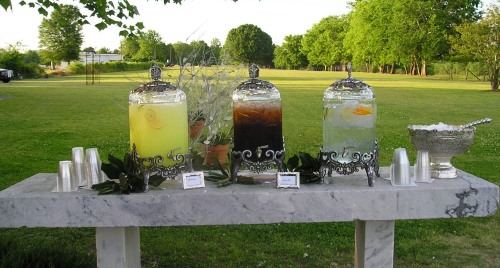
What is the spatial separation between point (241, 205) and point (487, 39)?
26323 mm

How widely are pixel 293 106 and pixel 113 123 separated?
6.29 metres

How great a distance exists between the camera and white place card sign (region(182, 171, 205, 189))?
2.26 meters

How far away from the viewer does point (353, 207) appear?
86.9 inches

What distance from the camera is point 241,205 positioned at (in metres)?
2.20

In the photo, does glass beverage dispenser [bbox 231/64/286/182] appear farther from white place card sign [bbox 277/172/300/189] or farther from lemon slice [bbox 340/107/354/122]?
lemon slice [bbox 340/107/354/122]

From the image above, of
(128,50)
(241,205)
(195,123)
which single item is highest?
(128,50)

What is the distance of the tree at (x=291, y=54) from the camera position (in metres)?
81.1

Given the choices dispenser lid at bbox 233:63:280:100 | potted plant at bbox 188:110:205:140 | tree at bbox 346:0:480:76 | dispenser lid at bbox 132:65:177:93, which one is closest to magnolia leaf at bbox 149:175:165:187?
dispenser lid at bbox 132:65:177:93

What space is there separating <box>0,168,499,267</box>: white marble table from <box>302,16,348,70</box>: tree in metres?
61.8

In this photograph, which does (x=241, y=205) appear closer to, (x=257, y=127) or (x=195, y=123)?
(x=257, y=127)

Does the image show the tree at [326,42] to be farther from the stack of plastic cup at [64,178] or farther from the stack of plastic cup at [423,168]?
the stack of plastic cup at [64,178]

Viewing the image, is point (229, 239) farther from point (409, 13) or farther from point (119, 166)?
point (409, 13)

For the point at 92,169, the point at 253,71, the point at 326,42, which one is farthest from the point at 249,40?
the point at 92,169

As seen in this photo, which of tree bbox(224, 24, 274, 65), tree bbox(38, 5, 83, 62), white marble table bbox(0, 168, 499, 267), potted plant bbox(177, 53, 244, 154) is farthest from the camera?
tree bbox(224, 24, 274, 65)
